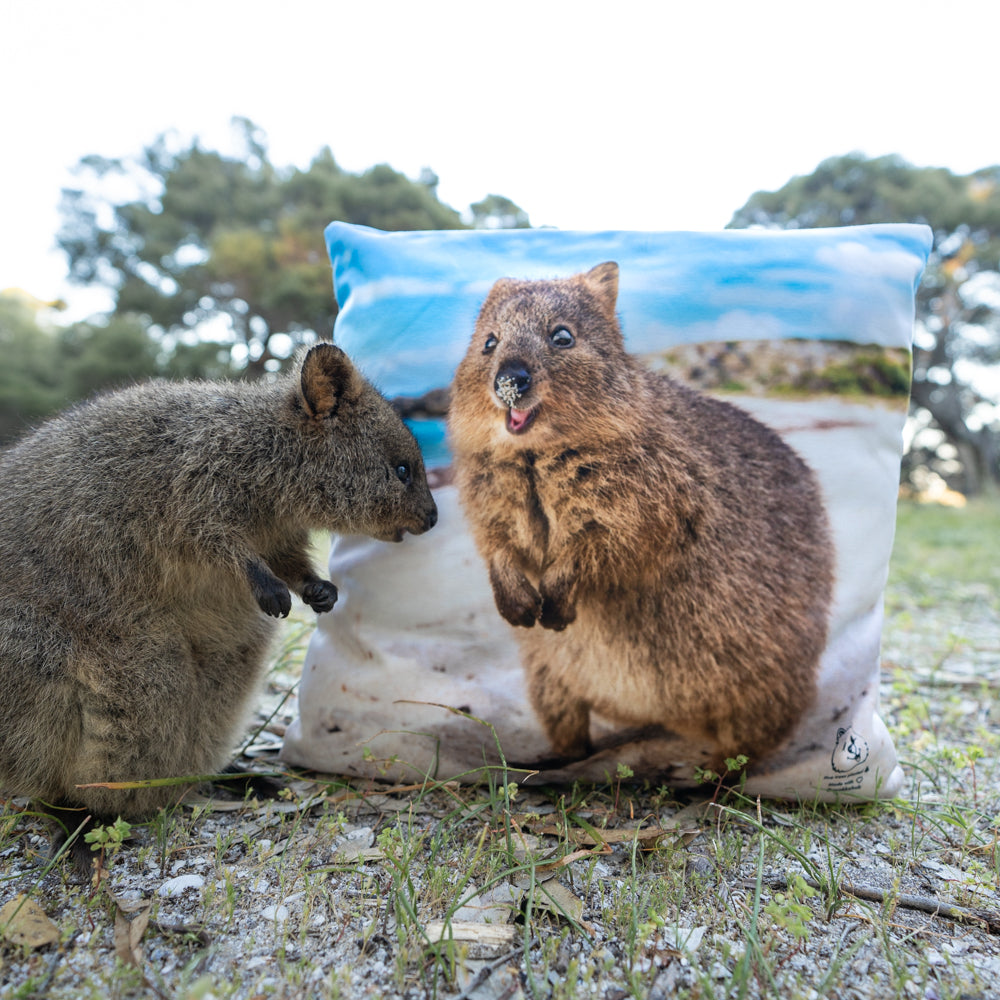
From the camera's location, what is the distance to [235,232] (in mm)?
11383

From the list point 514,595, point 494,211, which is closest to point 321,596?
point 514,595

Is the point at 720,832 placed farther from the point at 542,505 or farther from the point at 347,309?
the point at 347,309

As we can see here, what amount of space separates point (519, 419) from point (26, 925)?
154 cm

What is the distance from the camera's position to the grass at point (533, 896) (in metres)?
1.31

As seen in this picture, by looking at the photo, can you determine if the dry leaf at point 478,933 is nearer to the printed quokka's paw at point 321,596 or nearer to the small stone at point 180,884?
the small stone at point 180,884

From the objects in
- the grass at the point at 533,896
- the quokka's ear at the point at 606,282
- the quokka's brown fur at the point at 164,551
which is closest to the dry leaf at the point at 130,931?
the grass at the point at 533,896

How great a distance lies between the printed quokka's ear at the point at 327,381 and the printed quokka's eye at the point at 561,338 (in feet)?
1.83

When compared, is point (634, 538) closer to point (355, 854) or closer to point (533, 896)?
point (533, 896)

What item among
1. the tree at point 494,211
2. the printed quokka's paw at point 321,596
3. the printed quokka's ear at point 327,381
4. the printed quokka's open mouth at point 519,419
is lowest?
the printed quokka's paw at point 321,596

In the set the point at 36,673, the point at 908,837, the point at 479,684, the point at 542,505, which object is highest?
the point at 542,505

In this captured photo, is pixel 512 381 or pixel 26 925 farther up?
pixel 512 381

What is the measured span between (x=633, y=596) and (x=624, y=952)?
31.0 inches

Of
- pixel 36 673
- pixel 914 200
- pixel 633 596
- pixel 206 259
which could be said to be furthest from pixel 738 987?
pixel 914 200

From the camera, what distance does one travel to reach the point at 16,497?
71.1 inches
